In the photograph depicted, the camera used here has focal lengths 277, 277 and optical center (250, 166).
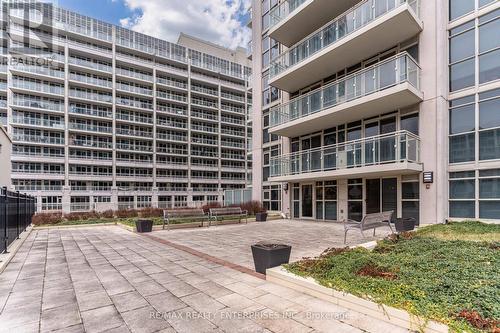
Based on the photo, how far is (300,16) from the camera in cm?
1812

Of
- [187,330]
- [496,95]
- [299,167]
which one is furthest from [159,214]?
[496,95]

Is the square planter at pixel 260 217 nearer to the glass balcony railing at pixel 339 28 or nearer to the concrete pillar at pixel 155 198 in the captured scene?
the glass balcony railing at pixel 339 28

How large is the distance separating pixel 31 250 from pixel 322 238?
10.2m

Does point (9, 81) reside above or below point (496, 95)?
above

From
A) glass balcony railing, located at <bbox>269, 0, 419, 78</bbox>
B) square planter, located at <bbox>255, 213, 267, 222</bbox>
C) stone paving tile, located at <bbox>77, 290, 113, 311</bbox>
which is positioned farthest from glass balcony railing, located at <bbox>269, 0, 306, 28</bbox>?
stone paving tile, located at <bbox>77, 290, 113, 311</bbox>

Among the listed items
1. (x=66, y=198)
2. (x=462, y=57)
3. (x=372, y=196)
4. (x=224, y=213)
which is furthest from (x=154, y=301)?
(x=66, y=198)

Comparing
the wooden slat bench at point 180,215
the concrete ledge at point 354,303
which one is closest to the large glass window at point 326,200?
the wooden slat bench at point 180,215

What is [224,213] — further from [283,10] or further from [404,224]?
[283,10]

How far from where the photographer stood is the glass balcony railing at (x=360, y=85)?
41.7ft

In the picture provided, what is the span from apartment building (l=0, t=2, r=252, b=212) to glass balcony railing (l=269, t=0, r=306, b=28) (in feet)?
124

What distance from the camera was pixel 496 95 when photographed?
11.6 meters

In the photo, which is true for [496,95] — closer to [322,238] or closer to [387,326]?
[322,238]

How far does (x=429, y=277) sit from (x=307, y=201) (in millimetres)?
14821

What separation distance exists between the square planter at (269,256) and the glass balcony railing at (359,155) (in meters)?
8.94
